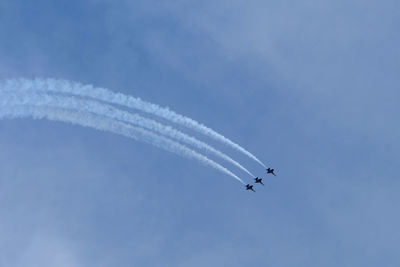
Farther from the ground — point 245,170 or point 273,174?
point 273,174

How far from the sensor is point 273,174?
8806cm

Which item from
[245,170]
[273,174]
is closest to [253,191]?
[273,174]

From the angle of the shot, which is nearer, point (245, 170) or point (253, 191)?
point (245, 170)

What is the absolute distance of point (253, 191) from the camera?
83.5m

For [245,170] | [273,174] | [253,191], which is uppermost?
[273,174]

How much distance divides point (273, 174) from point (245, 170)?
60.2ft

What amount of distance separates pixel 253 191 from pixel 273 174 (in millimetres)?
6028

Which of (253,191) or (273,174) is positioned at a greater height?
(273,174)

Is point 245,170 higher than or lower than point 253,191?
lower

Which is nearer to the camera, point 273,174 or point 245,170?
point 245,170

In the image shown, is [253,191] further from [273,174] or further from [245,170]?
[245,170]

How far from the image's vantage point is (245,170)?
70625 mm
